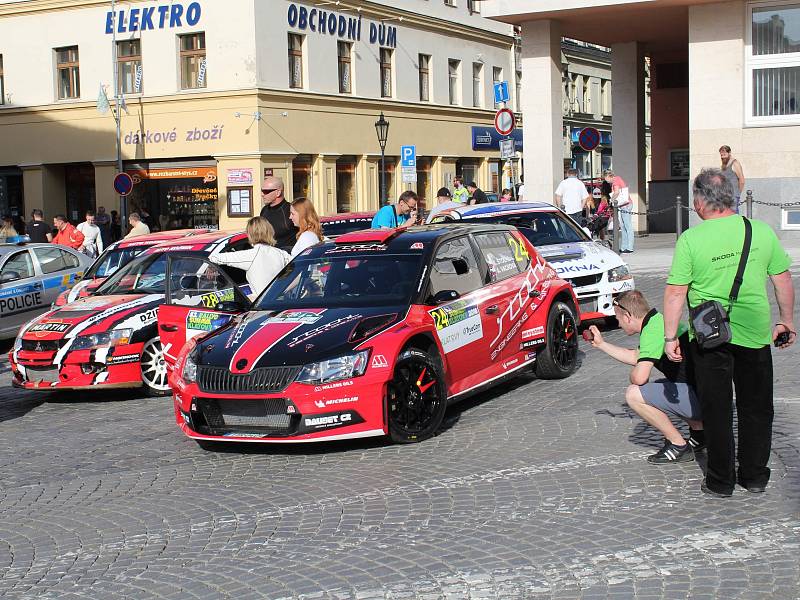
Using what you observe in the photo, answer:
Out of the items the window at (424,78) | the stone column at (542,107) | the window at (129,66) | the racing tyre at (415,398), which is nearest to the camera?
the racing tyre at (415,398)

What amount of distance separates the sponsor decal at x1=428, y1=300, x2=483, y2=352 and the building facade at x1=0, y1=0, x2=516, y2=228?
3044cm

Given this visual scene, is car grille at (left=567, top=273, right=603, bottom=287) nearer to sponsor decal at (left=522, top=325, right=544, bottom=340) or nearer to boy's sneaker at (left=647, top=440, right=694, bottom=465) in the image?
sponsor decal at (left=522, top=325, right=544, bottom=340)

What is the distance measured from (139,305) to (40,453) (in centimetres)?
277

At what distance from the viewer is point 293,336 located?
8.46 meters

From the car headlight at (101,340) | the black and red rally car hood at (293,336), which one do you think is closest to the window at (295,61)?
the car headlight at (101,340)

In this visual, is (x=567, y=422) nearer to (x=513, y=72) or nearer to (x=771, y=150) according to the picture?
(x=771, y=150)

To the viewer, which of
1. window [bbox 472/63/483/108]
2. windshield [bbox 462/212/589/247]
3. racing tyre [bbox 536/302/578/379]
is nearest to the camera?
racing tyre [bbox 536/302/578/379]

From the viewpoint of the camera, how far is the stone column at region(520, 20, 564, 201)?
94.7ft

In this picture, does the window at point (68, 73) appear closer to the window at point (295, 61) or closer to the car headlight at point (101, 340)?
the window at point (295, 61)

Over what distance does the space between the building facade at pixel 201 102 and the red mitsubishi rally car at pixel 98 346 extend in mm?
27915

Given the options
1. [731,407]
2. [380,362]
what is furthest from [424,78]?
[731,407]

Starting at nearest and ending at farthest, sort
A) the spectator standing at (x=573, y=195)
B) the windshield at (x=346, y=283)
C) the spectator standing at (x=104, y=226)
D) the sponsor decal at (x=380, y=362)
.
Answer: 1. the sponsor decal at (x=380, y=362)
2. the windshield at (x=346, y=283)
3. the spectator standing at (x=573, y=195)
4. the spectator standing at (x=104, y=226)

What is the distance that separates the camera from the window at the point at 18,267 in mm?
16250

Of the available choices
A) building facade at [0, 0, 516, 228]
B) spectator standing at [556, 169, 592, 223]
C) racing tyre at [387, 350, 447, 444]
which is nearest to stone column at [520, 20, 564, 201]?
spectator standing at [556, 169, 592, 223]
